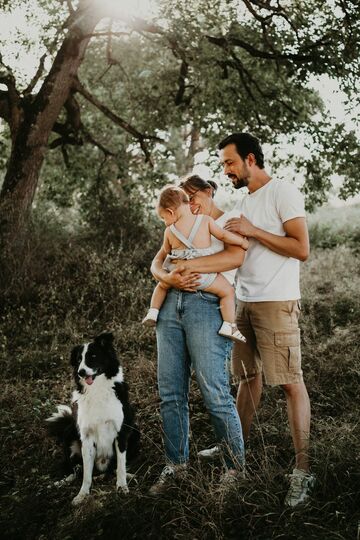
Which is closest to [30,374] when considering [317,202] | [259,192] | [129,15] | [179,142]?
[259,192]

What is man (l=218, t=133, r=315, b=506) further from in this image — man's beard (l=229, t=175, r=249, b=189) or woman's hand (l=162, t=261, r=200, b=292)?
woman's hand (l=162, t=261, r=200, b=292)

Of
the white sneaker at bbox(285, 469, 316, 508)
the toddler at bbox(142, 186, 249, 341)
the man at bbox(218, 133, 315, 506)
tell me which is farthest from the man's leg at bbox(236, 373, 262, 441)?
the white sneaker at bbox(285, 469, 316, 508)

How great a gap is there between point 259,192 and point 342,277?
6.08 metres

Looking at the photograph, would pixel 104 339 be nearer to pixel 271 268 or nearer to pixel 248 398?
pixel 248 398

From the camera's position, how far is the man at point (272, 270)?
11.4 feet

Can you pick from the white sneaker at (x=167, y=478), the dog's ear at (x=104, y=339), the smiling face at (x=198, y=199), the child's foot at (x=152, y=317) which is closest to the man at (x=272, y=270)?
the smiling face at (x=198, y=199)

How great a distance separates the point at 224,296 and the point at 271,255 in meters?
0.46

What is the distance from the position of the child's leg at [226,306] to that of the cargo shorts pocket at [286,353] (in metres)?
0.26

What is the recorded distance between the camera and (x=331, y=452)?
11.1 ft

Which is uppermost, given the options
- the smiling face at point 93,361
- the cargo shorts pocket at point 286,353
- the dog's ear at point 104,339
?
the cargo shorts pocket at point 286,353

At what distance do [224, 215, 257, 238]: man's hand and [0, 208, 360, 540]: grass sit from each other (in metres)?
1.30

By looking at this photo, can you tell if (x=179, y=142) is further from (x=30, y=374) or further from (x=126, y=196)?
(x=30, y=374)

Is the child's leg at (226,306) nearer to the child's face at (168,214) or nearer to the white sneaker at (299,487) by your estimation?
the child's face at (168,214)

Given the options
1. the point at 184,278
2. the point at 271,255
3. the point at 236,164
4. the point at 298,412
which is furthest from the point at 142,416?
the point at 236,164
